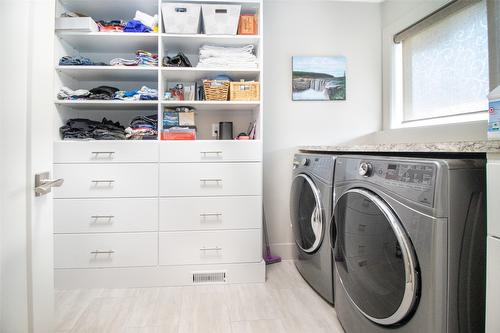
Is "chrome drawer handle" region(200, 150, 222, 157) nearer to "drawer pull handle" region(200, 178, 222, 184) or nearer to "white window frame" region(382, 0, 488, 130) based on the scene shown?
"drawer pull handle" region(200, 178, 222, 184)

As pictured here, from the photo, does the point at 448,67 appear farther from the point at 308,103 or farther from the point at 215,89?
the point at 215,89

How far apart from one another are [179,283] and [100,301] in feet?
1.63

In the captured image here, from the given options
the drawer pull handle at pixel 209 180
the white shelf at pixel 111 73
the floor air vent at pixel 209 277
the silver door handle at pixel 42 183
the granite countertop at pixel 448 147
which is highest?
the white shelf at pixel 111 73

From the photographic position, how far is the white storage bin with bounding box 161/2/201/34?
1896 mm

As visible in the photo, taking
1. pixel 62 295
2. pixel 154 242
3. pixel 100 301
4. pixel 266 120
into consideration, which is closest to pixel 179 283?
pixel 154 242

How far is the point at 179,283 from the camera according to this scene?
1.91 meters

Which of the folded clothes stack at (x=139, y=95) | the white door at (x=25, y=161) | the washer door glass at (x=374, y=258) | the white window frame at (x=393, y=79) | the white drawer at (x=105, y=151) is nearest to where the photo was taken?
the white door at (x=25, y=161)

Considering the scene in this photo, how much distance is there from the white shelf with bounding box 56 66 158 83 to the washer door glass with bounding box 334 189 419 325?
63.4 inches

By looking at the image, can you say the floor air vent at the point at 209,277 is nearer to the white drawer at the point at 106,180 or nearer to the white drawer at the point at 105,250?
the white drawer at the point at 105,250

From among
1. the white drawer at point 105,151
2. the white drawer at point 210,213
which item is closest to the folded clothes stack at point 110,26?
the white drawer at point 105,151

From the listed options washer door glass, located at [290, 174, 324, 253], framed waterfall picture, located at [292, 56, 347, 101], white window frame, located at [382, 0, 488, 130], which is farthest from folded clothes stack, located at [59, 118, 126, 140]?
white window frame, located at [382, 0, 488, 130]

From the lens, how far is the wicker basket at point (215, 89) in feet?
6.49

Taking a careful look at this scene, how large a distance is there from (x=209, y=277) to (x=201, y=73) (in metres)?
1.51

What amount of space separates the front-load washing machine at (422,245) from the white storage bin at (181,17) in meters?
1.56
